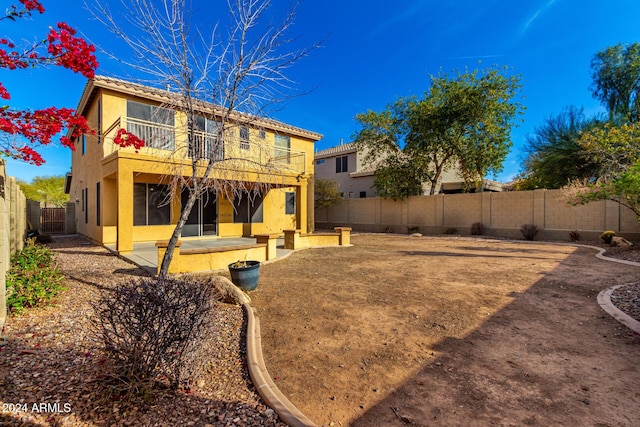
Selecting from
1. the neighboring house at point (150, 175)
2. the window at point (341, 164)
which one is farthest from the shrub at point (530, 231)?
the window at point (341, 164)

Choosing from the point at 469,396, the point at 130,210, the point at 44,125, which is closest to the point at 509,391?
the point at 469,396

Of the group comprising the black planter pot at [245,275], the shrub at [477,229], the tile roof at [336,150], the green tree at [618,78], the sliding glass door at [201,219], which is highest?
the green tree at [618,78]

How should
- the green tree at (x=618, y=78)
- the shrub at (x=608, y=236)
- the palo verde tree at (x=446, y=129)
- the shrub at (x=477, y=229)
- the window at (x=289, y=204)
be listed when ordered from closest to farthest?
the shrub at (x=608, y=236) < the shrub at (x=477, y=229) < the window at (x=289, y=204) < the palo verde tree at (x=446, y=129) < the green tree at (x=618, y=78)

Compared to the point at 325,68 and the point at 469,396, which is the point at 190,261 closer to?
the point at 325,68

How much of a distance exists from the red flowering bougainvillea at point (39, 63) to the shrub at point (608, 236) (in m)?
17.5

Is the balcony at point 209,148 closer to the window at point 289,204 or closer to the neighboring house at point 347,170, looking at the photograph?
the window at point 289,204

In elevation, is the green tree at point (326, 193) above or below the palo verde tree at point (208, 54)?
below

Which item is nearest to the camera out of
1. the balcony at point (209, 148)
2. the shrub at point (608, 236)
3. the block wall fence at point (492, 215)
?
the balcony at point (209, 148)

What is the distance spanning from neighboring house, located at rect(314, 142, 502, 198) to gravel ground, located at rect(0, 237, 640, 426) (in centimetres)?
2175

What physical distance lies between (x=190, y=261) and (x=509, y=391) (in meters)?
6.66

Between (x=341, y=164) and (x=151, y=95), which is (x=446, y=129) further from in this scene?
(x=151, y=95)

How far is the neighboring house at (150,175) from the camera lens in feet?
27.2

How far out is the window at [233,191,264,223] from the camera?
14.8m

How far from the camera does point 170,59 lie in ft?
16.1
